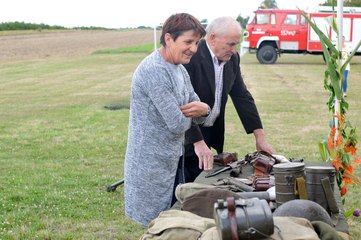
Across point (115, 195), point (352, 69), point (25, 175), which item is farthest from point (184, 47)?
point (352, 69)

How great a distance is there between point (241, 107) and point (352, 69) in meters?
21.3

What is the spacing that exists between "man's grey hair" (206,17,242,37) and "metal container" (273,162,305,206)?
116 cm

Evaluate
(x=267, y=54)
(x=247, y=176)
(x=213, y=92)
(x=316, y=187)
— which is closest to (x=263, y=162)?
(x=247, y=176)

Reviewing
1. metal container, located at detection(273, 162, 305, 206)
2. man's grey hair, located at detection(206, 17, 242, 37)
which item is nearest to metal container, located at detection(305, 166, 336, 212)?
metal container, located at detection(273, 162, 305, 206)

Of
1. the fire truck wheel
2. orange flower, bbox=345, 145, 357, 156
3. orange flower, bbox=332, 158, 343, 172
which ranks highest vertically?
orange flower, bbox=345, 145, 357, 156

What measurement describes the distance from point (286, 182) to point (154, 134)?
77 cm

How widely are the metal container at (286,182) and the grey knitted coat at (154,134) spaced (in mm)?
594

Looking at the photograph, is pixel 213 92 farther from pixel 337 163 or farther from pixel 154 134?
pixel 337 163

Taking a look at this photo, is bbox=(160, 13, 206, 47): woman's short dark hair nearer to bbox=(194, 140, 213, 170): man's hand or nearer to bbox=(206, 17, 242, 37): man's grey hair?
bbox=(206, 17, 242, 37): man's grey hair

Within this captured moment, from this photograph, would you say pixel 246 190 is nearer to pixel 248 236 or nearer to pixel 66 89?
pixel 248 236

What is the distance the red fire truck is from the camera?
86.6 feet

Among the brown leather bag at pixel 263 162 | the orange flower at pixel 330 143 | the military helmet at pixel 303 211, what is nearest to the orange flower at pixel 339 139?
the orange flower at pixel 330 143

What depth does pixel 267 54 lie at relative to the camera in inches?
1074

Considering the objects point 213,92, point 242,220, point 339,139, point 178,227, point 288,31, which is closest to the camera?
point 242,220
